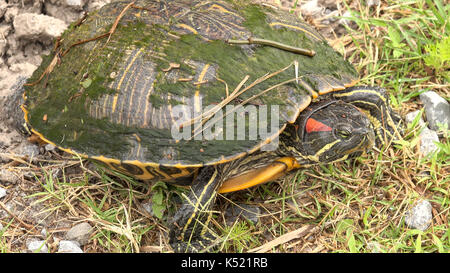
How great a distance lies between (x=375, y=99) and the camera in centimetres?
325

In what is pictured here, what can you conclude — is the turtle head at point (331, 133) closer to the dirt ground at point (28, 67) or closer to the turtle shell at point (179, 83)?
the turtle shell at point (179, 83)

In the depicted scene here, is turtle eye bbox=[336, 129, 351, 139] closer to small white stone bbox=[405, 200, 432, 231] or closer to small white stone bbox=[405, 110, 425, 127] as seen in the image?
small white stone bbox=[405, 200, 432, 231]

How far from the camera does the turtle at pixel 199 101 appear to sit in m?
2.76

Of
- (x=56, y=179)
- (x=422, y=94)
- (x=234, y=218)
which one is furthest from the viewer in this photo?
(x=422, y=94)

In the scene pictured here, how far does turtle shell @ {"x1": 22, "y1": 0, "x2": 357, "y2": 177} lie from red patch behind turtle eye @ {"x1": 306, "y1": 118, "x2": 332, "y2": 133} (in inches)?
7.5

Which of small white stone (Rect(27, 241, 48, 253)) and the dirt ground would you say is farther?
the dirt ground

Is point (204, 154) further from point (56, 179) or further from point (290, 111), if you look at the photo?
point (56, 179)

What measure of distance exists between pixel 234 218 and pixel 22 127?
189 centimetres

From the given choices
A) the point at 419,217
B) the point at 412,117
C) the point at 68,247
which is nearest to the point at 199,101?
the point at 68,247

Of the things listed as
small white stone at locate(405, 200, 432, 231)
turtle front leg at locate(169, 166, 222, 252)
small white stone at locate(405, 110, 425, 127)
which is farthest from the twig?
small white stone at locate(405, 200, 432, 231)

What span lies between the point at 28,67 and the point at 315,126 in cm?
263

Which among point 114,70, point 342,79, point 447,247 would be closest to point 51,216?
point 114,70

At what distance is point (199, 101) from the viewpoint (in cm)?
277

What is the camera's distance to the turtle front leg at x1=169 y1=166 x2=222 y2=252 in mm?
2916
